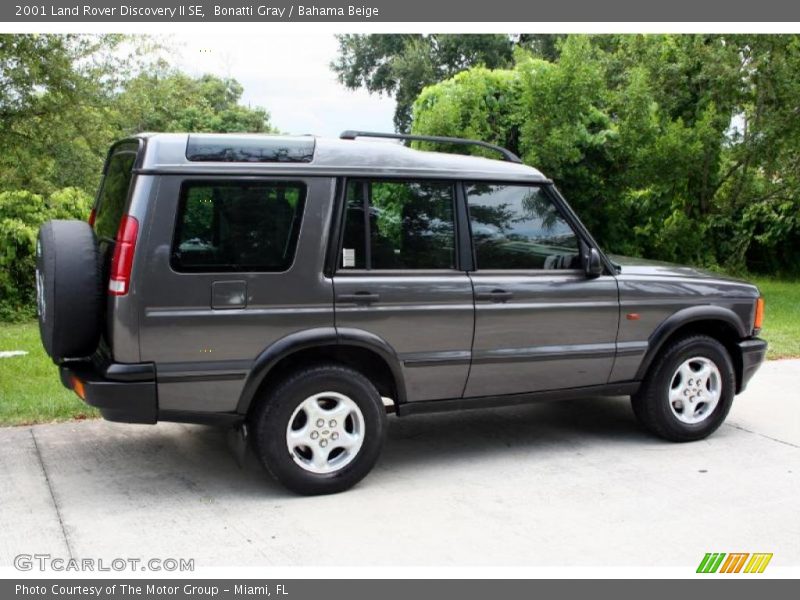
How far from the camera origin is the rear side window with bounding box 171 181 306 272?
4.49 metres

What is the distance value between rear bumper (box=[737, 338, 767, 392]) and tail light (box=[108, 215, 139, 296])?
4118 millimetres

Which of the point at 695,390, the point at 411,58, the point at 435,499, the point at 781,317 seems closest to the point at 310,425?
the point at 435,499

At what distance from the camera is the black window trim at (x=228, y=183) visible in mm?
4453

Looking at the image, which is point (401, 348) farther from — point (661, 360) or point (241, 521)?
point (661, 360)

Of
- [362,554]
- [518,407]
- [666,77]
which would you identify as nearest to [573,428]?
[518,407]

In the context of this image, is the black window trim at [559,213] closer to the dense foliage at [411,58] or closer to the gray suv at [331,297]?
the gray suv at [331,297]

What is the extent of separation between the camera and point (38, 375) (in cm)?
746

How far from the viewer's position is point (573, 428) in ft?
20.8

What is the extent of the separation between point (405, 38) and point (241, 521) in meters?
30.1

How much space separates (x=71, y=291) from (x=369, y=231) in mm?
1635

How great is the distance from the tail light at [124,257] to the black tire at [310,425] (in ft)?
3.18

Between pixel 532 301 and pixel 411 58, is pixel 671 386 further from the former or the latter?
pixel 411 58

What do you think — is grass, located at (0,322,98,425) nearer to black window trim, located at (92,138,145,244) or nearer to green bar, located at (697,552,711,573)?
black window trim, located at (92,138,145,244)

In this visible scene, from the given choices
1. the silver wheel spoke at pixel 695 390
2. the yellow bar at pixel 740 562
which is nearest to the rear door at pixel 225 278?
the yellow bar at pixel 740 562
